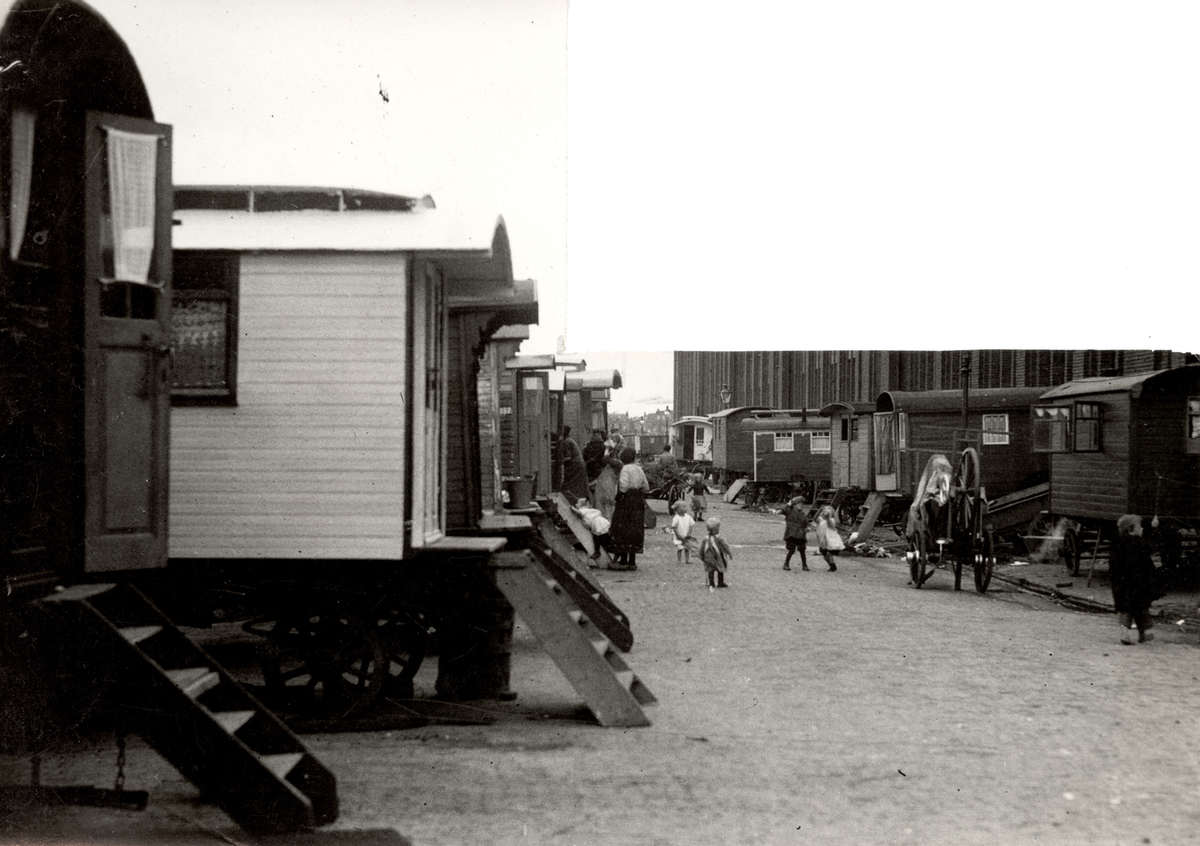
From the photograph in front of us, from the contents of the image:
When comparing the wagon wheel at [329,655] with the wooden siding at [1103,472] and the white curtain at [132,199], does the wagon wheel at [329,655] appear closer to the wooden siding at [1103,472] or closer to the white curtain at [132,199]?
the white curtain at [132,199]

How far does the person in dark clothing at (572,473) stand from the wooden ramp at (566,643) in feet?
Result: 49.3

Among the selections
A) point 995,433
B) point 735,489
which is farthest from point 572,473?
point 735,489

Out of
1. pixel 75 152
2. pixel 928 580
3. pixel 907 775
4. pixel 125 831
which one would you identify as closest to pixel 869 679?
pixel 907 775

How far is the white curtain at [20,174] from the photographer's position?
6.36 meters

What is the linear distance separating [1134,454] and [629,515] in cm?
758

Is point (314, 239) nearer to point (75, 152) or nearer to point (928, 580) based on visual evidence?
point (75, 152)

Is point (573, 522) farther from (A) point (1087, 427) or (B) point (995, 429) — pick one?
(B) point (995, 429)

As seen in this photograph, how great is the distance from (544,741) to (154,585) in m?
2.88

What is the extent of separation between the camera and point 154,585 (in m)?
9.20

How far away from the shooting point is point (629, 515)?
→ 21688 millimetres

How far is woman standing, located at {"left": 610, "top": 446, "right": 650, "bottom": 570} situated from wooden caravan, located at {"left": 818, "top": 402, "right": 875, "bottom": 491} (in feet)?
43.8

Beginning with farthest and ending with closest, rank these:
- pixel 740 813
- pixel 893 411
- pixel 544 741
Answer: pixel 893 411 → pixel 544 741 → pixel 740 813

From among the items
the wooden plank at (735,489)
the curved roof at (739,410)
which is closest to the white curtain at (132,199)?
the wooden plank at (735,489)

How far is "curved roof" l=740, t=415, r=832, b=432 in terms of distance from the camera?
44.8m
